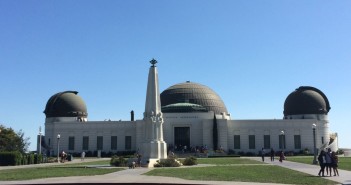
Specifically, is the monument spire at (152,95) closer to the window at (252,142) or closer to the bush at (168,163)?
the bush at (168,163)

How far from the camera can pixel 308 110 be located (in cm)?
7712

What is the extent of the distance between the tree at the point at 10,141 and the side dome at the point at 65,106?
578 inches

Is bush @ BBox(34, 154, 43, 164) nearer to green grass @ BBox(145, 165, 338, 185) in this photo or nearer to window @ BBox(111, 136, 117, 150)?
green grass @ BBox(145, 165, 338, 185)

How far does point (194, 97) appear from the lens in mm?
82500

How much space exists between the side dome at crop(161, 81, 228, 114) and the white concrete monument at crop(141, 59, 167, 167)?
1602 inches

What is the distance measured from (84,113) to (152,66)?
4770cm

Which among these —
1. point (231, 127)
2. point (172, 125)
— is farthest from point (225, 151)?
point (172, 125)

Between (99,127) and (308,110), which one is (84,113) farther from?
(308,110)

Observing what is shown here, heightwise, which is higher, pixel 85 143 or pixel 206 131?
pixel 206 131

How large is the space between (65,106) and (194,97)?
85.6 ft

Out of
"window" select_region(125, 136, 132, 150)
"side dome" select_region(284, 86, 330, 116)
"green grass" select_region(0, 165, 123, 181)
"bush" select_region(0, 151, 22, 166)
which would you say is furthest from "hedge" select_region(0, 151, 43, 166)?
"side dome" select_region(284, 86, 330, 116)

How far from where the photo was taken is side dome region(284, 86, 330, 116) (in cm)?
7719

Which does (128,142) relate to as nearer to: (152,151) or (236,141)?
(236,141)

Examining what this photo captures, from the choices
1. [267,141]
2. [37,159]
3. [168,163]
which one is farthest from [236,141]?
[168,163]
